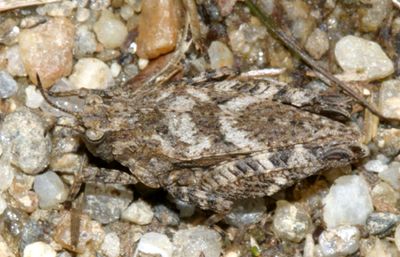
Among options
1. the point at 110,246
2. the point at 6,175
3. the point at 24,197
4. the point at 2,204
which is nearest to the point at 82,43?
the point at 6,175

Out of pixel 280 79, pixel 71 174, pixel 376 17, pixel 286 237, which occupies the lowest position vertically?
pixel 286 237

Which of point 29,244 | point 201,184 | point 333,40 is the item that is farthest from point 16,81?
point 333,40

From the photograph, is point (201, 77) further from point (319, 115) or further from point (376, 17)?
point (376, 17)

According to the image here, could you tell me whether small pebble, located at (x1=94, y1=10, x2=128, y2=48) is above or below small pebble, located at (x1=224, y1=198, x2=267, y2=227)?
above

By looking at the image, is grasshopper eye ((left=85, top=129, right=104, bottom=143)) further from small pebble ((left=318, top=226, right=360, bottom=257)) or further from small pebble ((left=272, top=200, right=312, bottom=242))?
small pebble ((left=318, top=226, right=360, bottom=257))

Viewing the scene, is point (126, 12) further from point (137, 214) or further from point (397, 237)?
point (397, 237)

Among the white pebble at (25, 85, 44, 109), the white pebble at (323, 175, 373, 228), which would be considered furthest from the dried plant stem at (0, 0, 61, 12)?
the white pebble at (323, 175, 373, 228)
